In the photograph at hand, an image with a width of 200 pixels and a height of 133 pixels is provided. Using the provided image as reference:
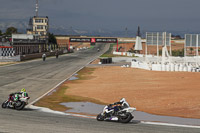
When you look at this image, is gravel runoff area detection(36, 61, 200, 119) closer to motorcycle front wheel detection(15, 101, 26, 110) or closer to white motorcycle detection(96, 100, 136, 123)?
motorcycle front wheel detection(15, 101, 26, 110)

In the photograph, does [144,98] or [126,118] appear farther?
[144,98]

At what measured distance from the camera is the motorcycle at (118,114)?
14.5m

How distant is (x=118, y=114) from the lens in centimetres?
1465

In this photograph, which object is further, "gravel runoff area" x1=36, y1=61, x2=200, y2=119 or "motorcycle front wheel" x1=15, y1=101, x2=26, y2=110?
"gravel runoff area" x1=36, y1=61, x2=200, y2=119

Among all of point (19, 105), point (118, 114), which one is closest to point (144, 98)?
point (118, 114)

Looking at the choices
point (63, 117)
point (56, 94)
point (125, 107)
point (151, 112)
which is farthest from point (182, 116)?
point (56, 94)

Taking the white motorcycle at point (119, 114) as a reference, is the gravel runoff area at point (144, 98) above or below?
below

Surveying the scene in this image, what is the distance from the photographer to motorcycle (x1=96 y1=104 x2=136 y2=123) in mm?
14513

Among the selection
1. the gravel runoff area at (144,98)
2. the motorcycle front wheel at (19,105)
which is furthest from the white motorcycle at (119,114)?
the motorcycle front wheel at (19,105)

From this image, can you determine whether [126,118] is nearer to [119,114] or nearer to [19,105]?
[119,114]

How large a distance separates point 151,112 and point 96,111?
2985 mm

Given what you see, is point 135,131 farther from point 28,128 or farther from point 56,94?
point 56,94

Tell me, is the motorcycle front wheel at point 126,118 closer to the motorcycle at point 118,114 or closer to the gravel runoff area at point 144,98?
the motorcycle at point 118,114

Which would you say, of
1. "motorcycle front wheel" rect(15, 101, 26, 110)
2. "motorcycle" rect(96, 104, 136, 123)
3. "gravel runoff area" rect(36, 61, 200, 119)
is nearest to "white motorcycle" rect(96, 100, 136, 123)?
"motorcycle" rect(96, 104, 136, 123)
